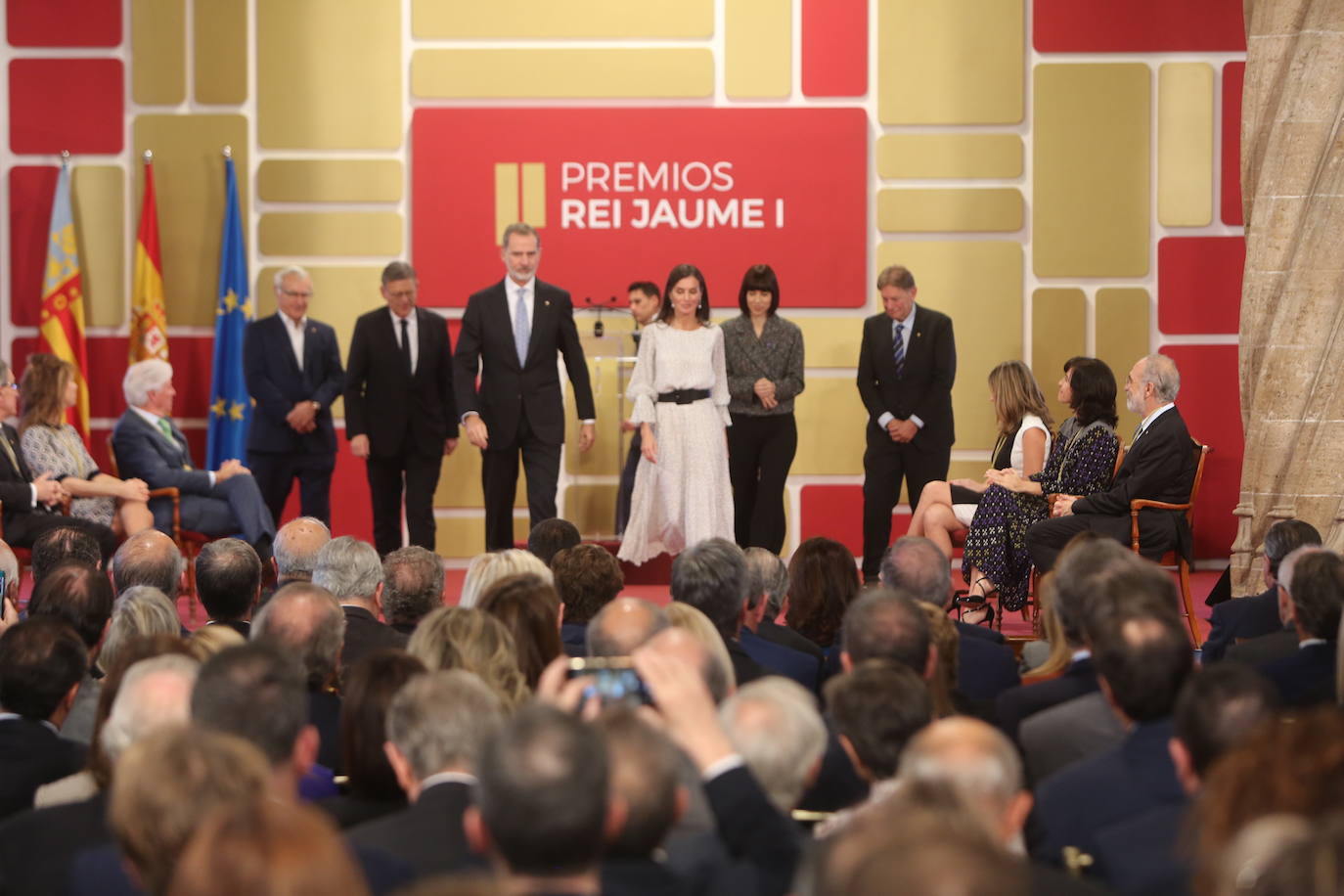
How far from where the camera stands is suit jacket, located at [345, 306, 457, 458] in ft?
24.0

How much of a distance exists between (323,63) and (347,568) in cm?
483

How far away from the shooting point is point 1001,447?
693 centimetres

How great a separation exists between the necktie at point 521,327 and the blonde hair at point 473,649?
408 cm

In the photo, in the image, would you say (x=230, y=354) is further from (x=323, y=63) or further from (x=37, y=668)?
(x=37, y=668)

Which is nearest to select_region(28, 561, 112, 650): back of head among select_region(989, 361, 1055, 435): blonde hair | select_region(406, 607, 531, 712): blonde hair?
select_region(406, 607, 531, 712): blonde hair

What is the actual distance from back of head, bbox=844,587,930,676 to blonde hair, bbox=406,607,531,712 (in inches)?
24.9

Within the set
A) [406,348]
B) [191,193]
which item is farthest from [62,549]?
[191,193]

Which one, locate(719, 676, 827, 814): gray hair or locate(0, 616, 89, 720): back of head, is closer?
locate(719, 676, 827, 814): gray hair

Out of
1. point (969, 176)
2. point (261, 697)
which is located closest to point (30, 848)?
point (261, 697)

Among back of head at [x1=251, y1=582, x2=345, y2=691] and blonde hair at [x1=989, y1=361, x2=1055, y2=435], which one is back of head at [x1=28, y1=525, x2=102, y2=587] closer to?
back of head at [x1=251, y1=582, x2=345, y2=691]

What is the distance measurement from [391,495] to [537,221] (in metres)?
1.82

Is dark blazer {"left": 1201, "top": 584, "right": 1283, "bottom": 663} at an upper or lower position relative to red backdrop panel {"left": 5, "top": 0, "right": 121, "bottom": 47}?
lower

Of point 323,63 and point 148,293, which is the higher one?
point 323,63

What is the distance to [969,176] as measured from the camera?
8.38 meters
